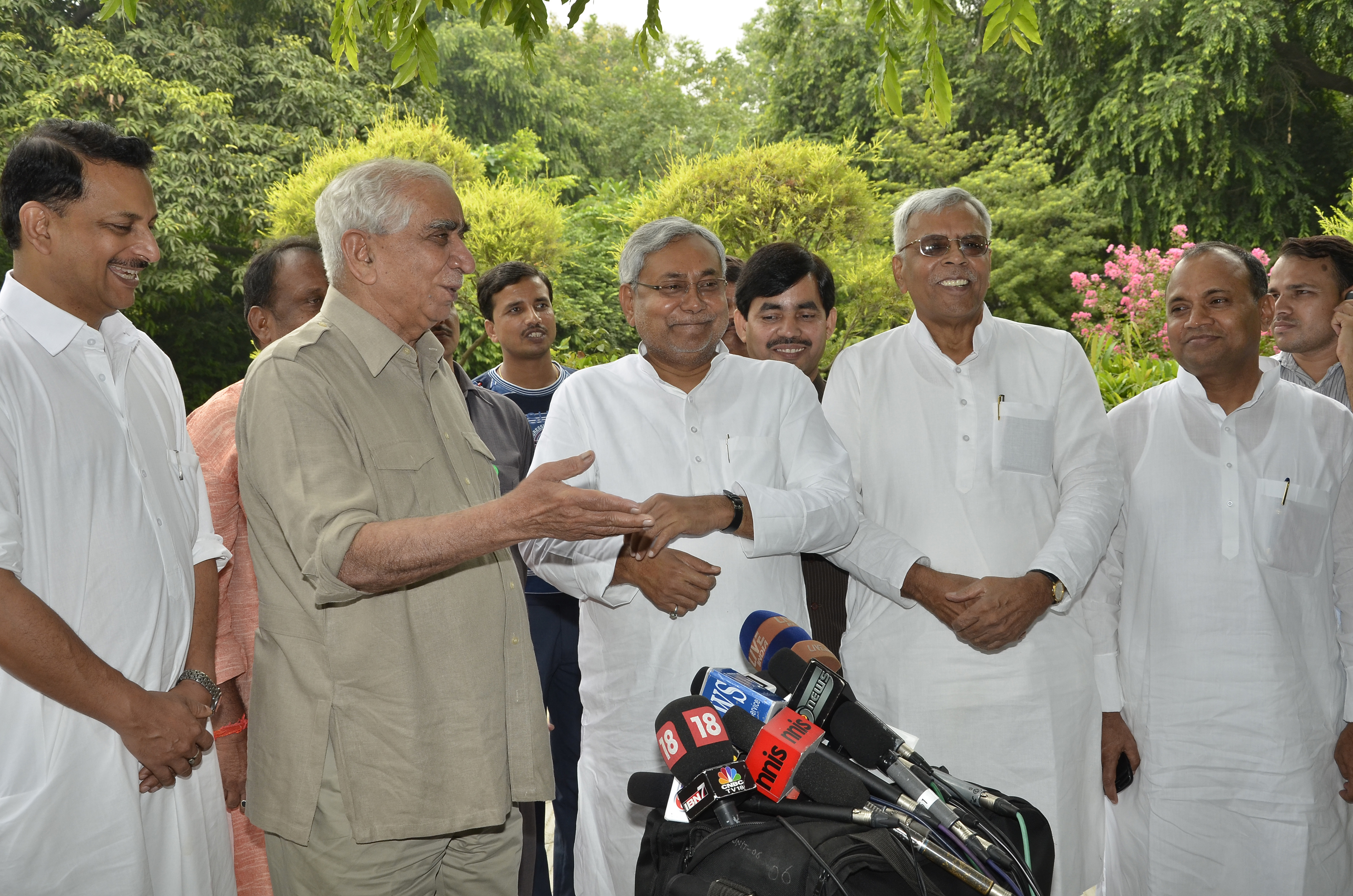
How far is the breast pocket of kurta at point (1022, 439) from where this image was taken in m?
3.36

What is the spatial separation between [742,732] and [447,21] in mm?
27358

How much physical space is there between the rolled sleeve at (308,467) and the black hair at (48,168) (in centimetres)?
60

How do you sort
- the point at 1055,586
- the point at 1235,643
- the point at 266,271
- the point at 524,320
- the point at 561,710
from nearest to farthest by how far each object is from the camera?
the point at 1055,586, the point at 1235,643, the point at 266,271, the point at 561,710, the point at 524,320

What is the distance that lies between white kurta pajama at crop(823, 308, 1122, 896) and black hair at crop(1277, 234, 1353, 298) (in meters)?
1.72

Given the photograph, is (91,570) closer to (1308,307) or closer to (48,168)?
(48,168)

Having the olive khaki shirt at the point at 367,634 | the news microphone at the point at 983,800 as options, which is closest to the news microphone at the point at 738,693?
the news microphone at the point at 983,800

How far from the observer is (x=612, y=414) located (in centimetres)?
327

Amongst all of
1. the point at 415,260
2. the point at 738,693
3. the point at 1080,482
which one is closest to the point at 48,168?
the point at 415,260

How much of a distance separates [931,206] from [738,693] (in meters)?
2.21

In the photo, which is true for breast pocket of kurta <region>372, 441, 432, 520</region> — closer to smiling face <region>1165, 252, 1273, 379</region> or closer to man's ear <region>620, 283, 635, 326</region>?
man's ear <region>620, 283, 635, 326</region>

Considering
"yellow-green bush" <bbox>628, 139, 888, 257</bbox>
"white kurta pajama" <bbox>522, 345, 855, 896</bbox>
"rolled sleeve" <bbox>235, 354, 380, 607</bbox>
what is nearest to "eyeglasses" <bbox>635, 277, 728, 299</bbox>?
"white kurta pajama" <bbox>522, 345, 855, 896</bbox>

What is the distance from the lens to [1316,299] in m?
4.45

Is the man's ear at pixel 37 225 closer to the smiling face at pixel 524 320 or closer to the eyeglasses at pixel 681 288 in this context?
the eyeglasses at pixel 681 288

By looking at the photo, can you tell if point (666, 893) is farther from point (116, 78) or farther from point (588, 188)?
point (588, 188)
